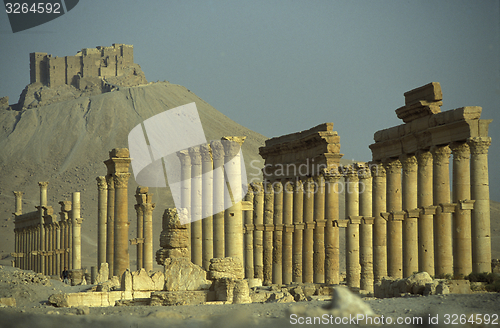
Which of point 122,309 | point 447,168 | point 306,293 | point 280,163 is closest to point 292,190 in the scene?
point 280,163

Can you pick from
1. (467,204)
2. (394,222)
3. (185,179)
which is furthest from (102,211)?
(467,204)

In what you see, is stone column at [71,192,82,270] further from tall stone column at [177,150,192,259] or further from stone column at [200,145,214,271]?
stone column at [200,145,214,271]

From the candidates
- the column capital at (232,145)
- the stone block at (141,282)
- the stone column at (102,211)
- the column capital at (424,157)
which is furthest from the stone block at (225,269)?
the stone column at (102,211)

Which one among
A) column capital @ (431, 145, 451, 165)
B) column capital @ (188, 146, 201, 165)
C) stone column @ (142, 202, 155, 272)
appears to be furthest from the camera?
stone column @ (142, 202, 155, 272)

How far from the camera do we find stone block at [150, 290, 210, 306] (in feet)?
60.8

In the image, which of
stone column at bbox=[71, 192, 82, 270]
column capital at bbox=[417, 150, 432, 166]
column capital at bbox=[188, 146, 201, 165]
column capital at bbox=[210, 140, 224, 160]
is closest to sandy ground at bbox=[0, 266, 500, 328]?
column capital at bbox=[417, 150, 432, 166]

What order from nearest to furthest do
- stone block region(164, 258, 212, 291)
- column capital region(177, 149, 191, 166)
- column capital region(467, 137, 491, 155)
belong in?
1. stone block region(164, 258, 212, 291)
2. column capital region(467, 137, 491, 155)
3. column capital region(177, 149, 191, 166)

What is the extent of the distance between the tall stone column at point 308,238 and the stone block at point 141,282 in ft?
45.6

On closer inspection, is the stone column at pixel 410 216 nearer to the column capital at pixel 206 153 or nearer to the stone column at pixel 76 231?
the column capital at pixel 206 153

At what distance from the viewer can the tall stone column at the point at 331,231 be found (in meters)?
30.5

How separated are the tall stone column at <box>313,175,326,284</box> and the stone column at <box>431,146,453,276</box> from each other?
8.62 m

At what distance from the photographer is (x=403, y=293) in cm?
1922

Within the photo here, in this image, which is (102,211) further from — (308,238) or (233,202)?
(233,202)

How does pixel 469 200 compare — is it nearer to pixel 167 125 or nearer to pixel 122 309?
pixel 122 309
